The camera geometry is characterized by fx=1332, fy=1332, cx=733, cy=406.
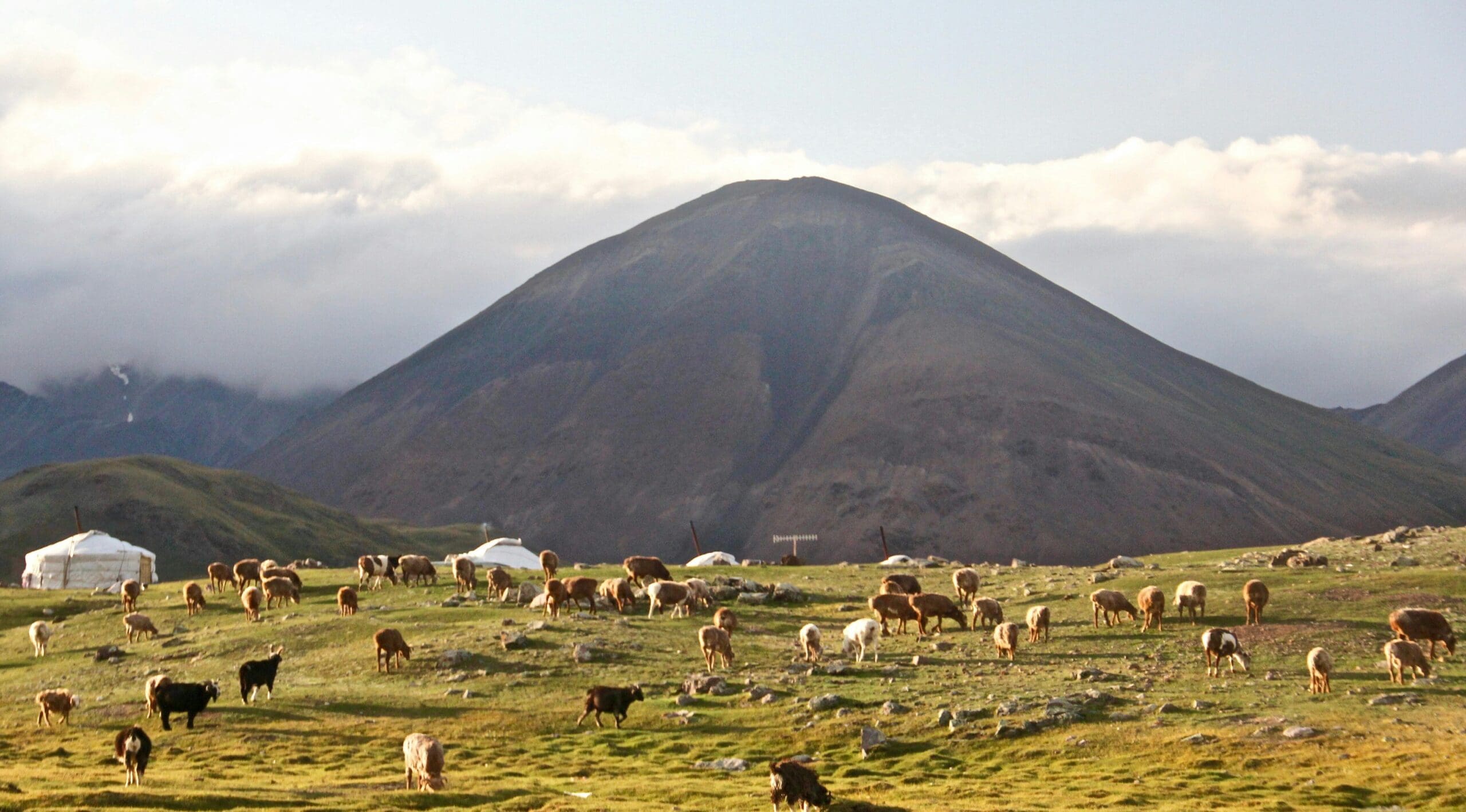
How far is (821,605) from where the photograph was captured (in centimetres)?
6550

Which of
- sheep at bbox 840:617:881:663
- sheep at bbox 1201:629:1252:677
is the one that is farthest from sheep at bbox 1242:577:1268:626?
sheep at bbox 840:617:881:663

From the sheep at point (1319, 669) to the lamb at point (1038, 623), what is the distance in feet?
39.9

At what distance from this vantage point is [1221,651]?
44.4 meters

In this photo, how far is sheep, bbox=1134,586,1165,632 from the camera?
52500 millimetres

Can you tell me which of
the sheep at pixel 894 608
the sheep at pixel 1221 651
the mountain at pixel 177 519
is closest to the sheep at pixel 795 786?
the sheep at pixel 1221 651

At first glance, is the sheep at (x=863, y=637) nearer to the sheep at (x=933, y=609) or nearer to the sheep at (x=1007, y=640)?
the sheep at (x=1007, y=640)

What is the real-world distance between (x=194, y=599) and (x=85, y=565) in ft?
131

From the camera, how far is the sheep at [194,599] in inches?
2566

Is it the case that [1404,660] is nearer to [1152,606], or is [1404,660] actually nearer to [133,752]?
[1152,606]

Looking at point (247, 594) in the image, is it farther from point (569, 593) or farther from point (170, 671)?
point (569, 593)

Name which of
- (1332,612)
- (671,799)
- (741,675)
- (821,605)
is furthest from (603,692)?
(1332,612)

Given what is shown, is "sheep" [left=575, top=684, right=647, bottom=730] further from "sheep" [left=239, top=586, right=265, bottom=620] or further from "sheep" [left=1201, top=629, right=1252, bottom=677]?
"sheep" [left=239, top=586, right=265, bottom=620]

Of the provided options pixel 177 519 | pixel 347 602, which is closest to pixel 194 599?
pixel 347 602

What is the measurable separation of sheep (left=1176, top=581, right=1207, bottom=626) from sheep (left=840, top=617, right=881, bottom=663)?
13.8m
